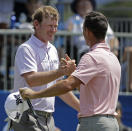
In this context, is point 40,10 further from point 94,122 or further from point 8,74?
point 8,74

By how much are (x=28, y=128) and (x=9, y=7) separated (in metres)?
5.34

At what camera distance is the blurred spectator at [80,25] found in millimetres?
8211

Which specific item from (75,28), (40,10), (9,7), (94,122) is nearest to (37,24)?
(40,10)

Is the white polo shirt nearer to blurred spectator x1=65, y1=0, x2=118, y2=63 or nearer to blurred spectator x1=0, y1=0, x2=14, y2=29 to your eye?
blurred spectator x1=65, y1=0, x2=118, y2=63

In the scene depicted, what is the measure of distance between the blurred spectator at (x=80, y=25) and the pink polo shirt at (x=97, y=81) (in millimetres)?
3570

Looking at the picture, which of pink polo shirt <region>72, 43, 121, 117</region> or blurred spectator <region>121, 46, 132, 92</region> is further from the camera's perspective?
blurred spectator <region>121, 46, 132, 92</region>

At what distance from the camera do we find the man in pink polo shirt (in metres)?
4.49

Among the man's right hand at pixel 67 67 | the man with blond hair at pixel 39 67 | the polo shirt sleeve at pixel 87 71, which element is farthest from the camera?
the man with blond hair at pixel 39 67

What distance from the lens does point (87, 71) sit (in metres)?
4.48

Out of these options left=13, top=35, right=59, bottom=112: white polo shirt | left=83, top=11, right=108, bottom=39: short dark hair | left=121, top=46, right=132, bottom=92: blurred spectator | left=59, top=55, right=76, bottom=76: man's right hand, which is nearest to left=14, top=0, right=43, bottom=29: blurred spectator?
left=121, top=46, right=132, bottom=92: blurred spectator

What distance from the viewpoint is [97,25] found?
4613 millimetres

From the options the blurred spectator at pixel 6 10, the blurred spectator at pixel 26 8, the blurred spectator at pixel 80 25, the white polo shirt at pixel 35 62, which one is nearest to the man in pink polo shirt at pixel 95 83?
the white polo shirt at pixel 35 62

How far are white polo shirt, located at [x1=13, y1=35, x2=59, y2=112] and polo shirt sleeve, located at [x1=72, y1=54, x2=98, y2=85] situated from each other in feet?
2.58

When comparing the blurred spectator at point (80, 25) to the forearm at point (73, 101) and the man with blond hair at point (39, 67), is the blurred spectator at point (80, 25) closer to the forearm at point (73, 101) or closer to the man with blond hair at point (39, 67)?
the forearm at point (73, 101)
